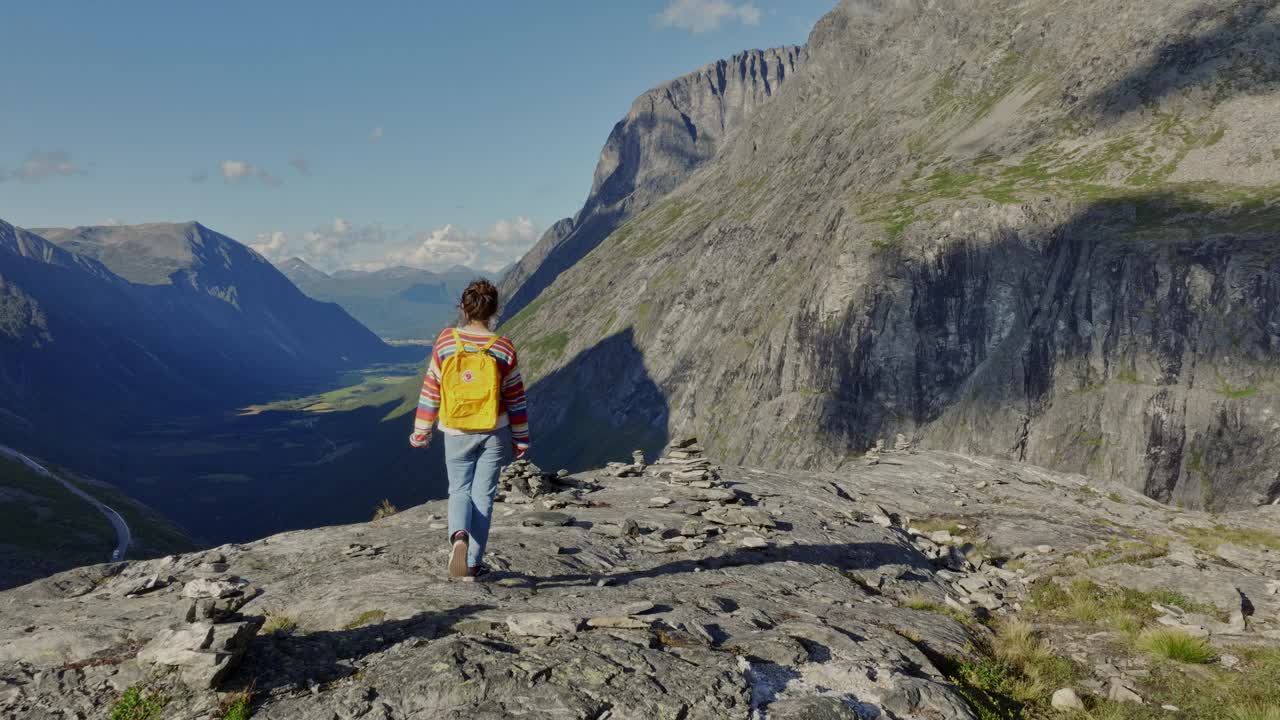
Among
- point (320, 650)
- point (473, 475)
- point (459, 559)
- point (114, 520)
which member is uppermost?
point (473, 475)

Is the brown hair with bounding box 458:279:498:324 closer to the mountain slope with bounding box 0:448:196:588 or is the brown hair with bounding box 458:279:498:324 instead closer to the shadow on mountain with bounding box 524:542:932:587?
the shadow on mountain with bounding box 524:542:932:587

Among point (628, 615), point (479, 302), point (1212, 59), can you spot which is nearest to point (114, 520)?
point (479, 302)

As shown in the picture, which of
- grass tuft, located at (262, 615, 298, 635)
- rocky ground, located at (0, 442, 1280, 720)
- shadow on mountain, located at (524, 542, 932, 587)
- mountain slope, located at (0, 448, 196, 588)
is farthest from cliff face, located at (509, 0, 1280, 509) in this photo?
mountain slope, located at (0, 448, 196, 588)

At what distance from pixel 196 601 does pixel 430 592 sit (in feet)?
12.6

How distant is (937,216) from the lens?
14212 centimetres

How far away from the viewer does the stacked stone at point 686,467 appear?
2428 centimetres

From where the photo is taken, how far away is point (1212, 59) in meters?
136

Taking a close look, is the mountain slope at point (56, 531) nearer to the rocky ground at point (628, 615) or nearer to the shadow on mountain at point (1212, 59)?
the rocky ground at point (628, 615)

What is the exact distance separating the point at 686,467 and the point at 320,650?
56.8 ft

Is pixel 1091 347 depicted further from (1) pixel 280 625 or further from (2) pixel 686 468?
(1) pixel 280 625

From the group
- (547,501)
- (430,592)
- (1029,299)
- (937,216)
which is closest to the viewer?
(430,592)

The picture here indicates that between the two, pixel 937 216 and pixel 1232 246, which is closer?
pixel 1232 246

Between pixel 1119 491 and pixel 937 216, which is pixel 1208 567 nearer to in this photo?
pixel 1119 491

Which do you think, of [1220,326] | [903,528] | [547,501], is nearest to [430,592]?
[547,501]
